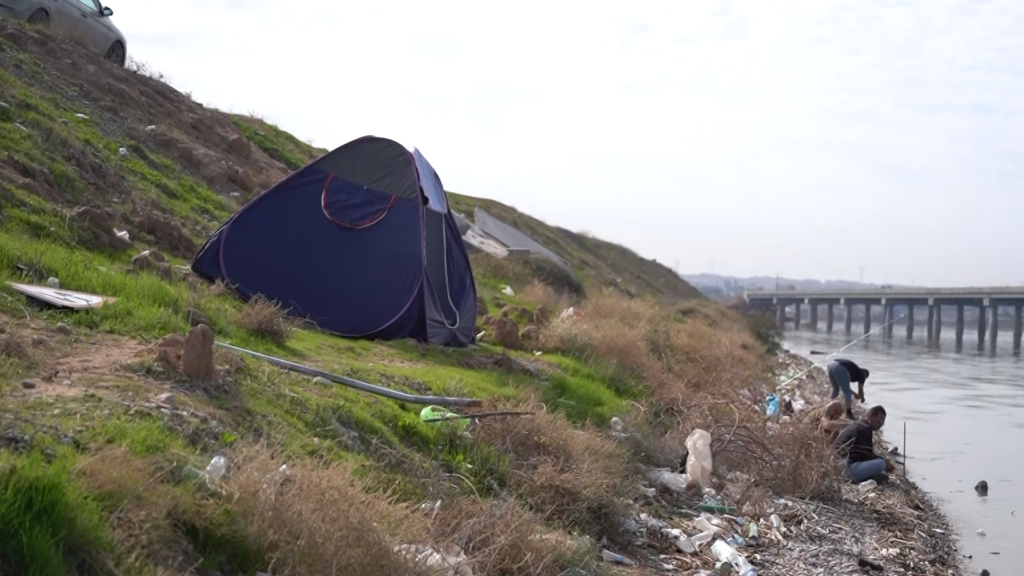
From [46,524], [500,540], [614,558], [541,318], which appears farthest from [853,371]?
[46,524]

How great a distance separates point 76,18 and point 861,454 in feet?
45.2

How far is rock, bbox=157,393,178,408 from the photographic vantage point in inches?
254

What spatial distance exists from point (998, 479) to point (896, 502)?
497cm

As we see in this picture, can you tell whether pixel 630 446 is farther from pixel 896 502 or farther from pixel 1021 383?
pixel 1021 383

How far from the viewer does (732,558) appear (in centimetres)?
890

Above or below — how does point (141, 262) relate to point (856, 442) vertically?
above

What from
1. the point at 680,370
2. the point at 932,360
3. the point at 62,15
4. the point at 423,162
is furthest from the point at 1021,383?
the point at 62,15

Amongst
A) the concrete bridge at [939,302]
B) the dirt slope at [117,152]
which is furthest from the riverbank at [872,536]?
the concrete bridge at [939,302]

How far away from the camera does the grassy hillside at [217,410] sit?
5.21 meters

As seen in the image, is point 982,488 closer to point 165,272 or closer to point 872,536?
point 872,536

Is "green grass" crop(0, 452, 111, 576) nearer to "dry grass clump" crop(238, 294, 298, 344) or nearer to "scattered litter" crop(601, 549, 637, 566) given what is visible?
"scattered litter" crop(601, 549, 637, 566)

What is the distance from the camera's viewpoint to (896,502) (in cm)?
1307

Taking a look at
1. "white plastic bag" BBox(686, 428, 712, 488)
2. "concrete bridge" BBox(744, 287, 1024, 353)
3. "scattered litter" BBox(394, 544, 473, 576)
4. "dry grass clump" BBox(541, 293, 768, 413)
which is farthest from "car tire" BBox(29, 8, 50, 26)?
"concrete bridge" BBox(744, 287, 1024, 353)

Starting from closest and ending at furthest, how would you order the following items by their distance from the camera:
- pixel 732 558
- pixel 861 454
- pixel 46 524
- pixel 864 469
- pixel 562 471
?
1. pixel 46 524
2. pixel 732 558
3. pixel 562 471
4. pixel 864 469
5. pixel 861 454
